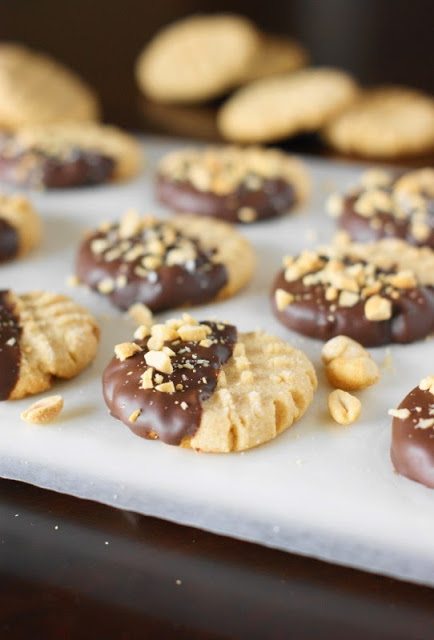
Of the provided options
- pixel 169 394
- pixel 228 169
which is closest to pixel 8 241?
pixel 228 169

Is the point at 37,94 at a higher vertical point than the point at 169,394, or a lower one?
lower

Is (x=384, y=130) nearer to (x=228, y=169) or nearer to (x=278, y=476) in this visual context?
(x=228, y=169)

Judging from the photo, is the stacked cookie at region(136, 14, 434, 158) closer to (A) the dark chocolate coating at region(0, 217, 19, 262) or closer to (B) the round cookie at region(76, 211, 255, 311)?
(B) the round cookie at region(76, 211, 255, 311)

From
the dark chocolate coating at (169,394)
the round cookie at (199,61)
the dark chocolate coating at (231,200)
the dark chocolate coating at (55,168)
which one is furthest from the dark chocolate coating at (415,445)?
the round cookie at (199,61)

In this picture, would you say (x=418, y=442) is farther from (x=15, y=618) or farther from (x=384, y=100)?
(x=384, y=100)

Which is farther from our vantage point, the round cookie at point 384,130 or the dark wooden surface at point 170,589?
the round cookie at point 384,130

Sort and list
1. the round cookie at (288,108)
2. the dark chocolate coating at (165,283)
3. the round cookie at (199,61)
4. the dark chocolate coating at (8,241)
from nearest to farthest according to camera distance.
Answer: the dark chocolate coating at (165,283)
the dark chocolate coating at (8,241)
the round cookie at (288,108)
the round cookie at (199,61)

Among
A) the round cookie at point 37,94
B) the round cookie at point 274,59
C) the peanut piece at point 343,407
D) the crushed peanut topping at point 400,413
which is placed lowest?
the round cookie at point 274,59

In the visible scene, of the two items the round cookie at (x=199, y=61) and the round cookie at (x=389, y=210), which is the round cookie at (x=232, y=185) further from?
the round cookie at (x=199, y=61)

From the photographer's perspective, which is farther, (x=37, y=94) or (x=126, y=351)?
(x=37, y=94)
